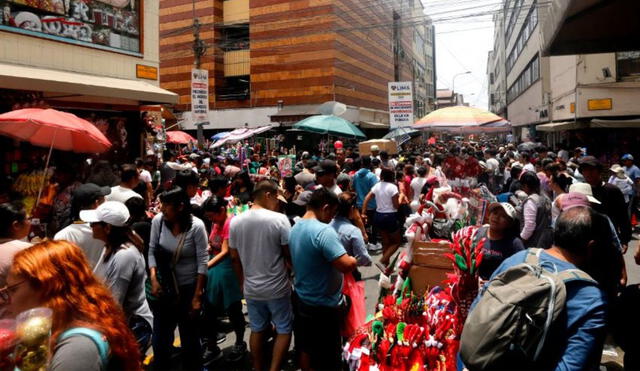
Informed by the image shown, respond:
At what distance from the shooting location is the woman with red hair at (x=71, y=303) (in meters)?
1.92

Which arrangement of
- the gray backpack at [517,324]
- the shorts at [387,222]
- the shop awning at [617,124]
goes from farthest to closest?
the shop awning at [617,124] < the shorts at [387,222] < the gray backpack at [517,324]

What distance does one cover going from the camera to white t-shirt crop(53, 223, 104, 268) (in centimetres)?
380

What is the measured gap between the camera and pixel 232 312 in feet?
16.3

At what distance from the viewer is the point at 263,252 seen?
13.4ft

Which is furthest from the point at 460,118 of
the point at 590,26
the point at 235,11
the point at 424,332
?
the point at 235,11

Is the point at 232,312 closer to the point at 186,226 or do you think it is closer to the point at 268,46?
the point at 186,226

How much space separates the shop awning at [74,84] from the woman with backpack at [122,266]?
287 inches

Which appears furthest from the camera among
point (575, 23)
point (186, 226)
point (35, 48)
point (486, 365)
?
point (35, 48)

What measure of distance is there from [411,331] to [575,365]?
1454 mm

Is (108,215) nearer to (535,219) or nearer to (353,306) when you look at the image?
(353,306)

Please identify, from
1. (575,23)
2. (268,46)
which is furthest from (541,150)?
(268,46)

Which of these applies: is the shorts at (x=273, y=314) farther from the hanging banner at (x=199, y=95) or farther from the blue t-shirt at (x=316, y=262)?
the hanging banner at (x=199, y=95)

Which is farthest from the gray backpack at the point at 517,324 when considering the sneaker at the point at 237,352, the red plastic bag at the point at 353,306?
the sneaker at the point at 237,352

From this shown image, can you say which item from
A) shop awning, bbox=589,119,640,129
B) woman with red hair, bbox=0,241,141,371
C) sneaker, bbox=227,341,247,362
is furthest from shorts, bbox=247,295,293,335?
shop awning, bbox=589,119,640,129
